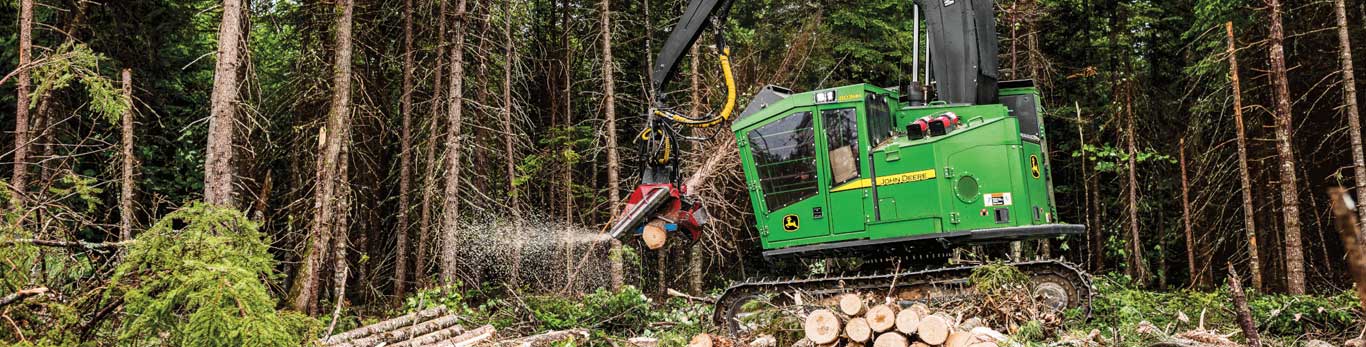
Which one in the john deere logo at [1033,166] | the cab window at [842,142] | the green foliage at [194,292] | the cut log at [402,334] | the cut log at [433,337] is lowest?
the cut log at [433,337]

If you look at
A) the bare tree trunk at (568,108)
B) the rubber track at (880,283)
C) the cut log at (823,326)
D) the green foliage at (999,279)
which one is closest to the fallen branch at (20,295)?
the cut log at (823,326)

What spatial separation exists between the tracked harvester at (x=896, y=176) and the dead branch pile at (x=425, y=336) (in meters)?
1.45

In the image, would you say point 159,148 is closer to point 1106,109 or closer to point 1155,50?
point 1106,109

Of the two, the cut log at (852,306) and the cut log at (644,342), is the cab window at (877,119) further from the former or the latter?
the cut log at (644,342)

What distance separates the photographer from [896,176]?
31.3ft

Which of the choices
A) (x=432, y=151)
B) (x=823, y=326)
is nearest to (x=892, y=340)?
(x=823, y=326)

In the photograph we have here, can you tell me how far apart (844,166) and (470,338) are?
3.92 meters

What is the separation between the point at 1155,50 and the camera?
23328 mm

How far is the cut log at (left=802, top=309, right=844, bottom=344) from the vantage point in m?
8.03

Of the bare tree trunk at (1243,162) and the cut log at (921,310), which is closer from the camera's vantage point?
the cut log at (921,310)

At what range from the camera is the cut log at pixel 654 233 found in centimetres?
1012

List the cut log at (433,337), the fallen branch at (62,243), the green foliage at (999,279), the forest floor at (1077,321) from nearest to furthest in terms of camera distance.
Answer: the fallen branch at (62,243), the forest floor at (1077,321), the green foliage at (999,279), the cut log at (433,337)

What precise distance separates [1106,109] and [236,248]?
19636 millimetres

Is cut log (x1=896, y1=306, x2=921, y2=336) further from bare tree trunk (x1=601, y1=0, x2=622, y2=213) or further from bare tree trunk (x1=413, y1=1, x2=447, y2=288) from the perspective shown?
bare tree trunk (x1=413, y1=1, x2=447, y2=288)
